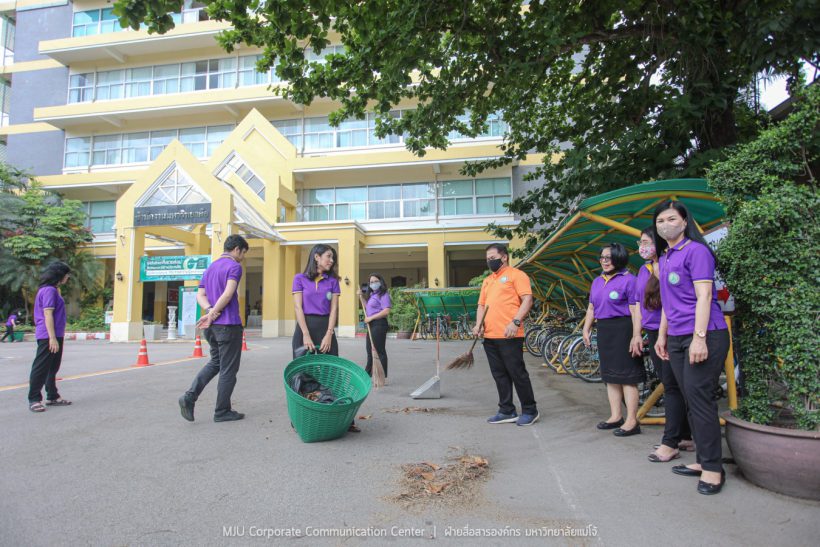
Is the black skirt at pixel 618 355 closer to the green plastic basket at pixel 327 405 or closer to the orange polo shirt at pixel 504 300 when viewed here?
the orange polo shirt at pixel 504 300

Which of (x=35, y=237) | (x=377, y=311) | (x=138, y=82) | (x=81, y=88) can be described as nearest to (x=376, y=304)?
(x=377, y=311)

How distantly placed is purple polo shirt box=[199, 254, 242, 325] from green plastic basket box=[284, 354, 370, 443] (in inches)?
39.4

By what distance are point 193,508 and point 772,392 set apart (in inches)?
150

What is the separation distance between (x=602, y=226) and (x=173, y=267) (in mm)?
15187

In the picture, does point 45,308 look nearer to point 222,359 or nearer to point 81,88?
point 222,359

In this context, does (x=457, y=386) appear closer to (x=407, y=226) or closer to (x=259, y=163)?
(x=407, y=226)

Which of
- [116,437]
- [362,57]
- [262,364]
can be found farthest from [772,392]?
[262,364]

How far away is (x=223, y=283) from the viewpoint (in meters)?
4.75

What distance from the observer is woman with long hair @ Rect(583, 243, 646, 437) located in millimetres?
4324

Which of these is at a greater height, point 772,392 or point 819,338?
point 819,338

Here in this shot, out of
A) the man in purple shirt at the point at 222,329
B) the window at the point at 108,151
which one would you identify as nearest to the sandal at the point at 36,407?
the man in purple shirt at the point at 222,329

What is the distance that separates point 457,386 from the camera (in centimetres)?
732

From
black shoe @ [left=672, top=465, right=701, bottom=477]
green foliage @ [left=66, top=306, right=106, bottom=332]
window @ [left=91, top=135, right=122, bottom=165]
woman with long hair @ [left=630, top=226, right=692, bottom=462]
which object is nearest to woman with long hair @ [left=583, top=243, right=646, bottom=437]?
woman with long hair @ [left=630, top=226, right=692, bottom=462]

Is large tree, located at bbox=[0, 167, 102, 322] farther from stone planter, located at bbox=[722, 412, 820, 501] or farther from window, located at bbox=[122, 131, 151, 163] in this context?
stone planter, located at bbox=[722, 412, 820, 501]
